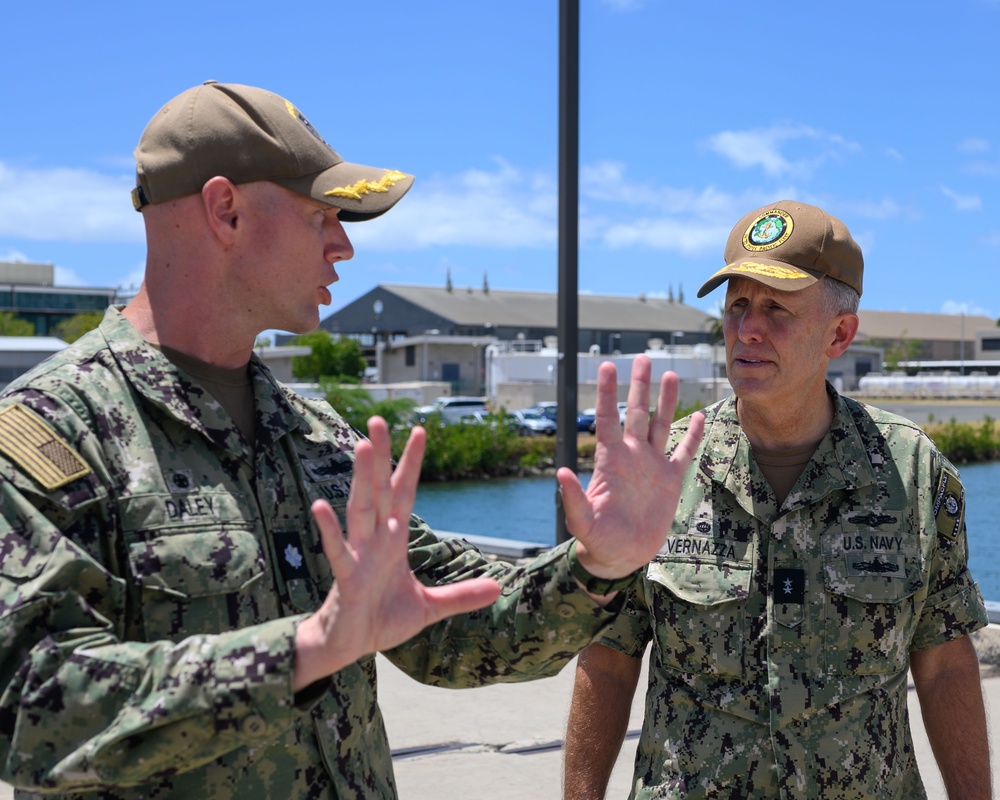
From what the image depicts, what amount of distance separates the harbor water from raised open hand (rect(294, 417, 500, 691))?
537 inches

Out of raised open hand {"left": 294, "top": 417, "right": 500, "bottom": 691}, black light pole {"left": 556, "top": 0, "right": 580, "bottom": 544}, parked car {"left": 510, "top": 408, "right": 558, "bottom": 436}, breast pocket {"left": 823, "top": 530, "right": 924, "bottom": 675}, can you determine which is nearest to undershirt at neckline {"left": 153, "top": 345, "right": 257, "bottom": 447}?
raised open hand {"left": 294, "top": 417, "right": 500, "bottom": 691}

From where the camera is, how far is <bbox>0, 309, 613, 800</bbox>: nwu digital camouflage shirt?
5.40 feet

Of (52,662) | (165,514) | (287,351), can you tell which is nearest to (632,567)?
(165,514)

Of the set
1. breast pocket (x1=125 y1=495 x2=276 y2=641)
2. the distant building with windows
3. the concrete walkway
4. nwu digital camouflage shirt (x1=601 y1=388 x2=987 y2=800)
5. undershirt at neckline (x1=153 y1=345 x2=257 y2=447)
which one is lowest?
the concrete walkway

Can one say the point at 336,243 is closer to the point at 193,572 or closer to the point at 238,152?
the point at 238,152

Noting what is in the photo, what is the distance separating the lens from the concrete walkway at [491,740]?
16.5ft

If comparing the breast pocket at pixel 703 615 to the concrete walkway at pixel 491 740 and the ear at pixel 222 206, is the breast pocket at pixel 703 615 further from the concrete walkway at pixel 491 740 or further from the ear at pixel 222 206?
the concrete walkway at pixel 491 740

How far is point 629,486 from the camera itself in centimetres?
207

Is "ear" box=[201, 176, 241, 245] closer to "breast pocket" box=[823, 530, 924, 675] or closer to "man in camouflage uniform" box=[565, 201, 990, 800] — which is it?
"man in camouflage uniform" box=[565, 201, 990, 800]

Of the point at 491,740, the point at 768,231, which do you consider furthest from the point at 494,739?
the point at 768,231

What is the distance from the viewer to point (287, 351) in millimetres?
81875

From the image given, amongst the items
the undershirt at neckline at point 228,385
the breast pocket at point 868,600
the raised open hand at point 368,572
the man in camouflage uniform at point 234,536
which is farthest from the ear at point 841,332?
the raised open hand at point 368,572

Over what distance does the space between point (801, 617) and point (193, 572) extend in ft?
5.18

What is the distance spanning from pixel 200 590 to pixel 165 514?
14cm
